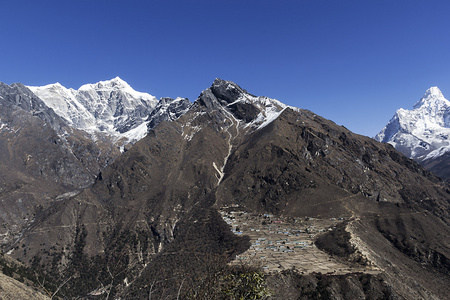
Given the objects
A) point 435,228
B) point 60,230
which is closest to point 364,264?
point 435,228

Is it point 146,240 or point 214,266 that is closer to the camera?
point 214,266

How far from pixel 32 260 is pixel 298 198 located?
556 feet

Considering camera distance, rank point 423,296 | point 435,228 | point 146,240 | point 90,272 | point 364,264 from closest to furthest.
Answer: point 423,296 → point 364,264 → point 435,228 → point 90,272 → point 146,240

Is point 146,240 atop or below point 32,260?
atop

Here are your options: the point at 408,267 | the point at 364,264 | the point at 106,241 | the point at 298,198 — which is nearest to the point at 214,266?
the point at 364,264

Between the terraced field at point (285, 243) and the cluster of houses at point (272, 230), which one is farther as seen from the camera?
the cluster of houses at point (272, 230)

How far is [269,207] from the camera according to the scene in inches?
7756

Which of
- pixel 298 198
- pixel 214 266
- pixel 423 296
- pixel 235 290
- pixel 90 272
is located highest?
pixel 298 198

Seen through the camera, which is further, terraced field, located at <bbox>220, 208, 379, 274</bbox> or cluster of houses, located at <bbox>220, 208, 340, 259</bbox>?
cluster of houses, located at <bbox>220, 208, 340, 259</bbox>

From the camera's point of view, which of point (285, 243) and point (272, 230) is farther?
point (272, 230)

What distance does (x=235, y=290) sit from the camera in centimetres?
2342

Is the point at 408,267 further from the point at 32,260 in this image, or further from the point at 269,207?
the point at 32,260

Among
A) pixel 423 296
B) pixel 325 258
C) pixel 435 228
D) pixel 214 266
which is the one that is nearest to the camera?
pixel 214 266

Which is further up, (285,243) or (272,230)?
(272,230)
